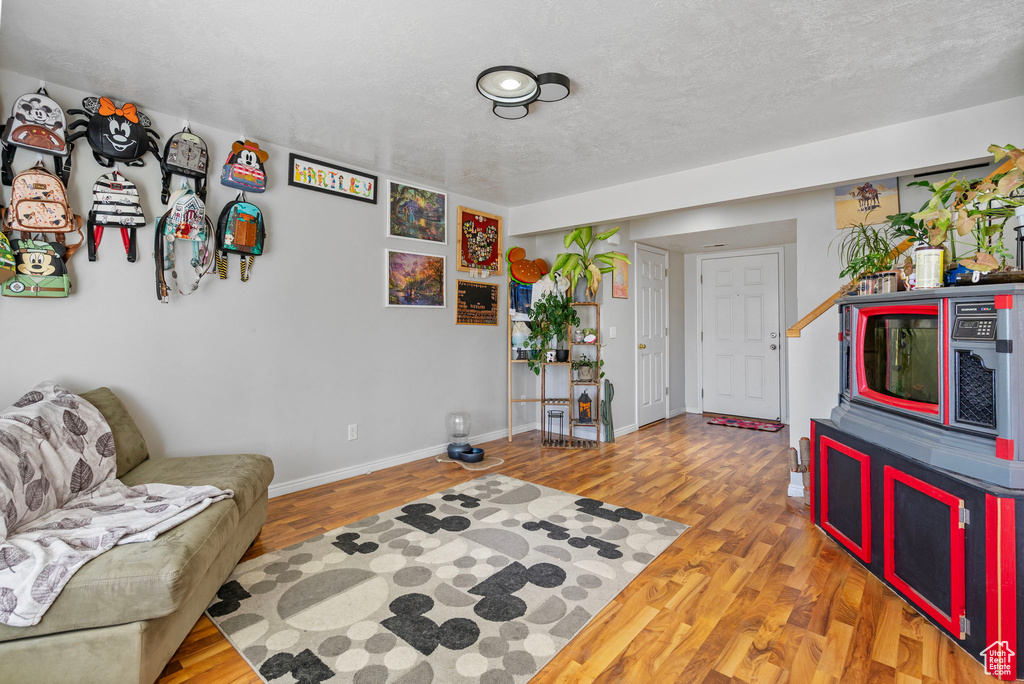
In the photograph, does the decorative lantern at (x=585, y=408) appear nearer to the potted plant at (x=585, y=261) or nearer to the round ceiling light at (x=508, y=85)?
the potted plant at (x=585, y=261)

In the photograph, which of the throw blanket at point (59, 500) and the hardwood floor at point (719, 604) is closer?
the throw blanket at point (59, 500)

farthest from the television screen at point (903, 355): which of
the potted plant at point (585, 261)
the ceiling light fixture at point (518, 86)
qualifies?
the potted plant at point (585, 261)

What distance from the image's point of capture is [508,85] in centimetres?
232

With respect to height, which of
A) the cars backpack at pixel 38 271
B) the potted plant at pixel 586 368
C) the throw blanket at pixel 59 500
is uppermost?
the cars backpack at pixel 38 271

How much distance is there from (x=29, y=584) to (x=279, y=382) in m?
1.96

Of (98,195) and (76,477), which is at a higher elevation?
(98,195)

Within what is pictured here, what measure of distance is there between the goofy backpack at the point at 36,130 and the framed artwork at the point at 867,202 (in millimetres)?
4645

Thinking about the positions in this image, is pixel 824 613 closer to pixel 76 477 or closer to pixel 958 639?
pixel 958 639

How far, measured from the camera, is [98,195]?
2.49 meters

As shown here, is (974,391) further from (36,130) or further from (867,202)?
(36,130)

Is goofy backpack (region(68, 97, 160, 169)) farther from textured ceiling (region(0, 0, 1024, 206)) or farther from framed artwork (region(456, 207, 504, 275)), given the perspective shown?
framed artwork (region(456, 207, 504, 275))

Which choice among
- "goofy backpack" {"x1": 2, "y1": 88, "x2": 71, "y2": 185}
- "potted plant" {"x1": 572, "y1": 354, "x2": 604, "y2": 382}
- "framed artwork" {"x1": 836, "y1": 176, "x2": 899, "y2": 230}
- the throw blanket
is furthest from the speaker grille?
"goofy backpack" {"x1": 2, "y1": 88, "x2": 71, "y2": 185}

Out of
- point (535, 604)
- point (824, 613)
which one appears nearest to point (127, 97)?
point (535, 604)

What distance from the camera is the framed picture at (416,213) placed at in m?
3.91
